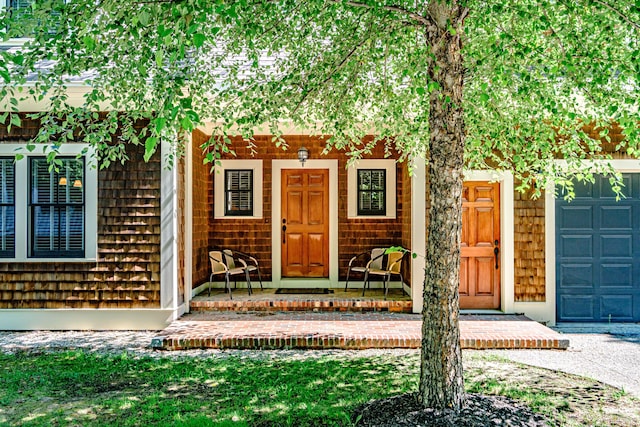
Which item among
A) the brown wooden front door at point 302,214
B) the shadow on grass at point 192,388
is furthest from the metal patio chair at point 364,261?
the shadow on grass at point 192,388

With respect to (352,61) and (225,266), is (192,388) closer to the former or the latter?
(352,61)

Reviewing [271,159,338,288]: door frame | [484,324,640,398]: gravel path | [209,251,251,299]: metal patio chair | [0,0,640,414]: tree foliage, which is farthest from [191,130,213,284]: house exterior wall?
[484,324,640,398]: gravel path

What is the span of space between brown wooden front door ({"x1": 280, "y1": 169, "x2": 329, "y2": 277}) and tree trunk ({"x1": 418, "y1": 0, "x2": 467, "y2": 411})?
17.5ft

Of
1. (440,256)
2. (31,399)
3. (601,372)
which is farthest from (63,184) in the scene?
(601,372)

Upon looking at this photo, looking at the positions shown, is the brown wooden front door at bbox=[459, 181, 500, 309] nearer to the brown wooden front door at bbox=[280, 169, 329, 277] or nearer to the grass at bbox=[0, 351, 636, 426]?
the grass at bbox=[0, 351, 636, 426]

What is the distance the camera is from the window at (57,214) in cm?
689

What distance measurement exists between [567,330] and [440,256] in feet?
13.9

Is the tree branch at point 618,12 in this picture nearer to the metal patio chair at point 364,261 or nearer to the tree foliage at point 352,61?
the tree foliage at point 352,61

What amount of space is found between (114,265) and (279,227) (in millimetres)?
2911

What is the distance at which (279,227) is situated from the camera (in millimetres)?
8891

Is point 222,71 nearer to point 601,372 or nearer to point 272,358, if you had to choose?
point 272,358

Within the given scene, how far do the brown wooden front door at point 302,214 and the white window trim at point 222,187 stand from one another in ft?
1.42

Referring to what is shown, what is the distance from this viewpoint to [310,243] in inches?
354

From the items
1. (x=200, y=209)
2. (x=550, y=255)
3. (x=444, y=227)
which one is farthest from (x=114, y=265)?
(x=550, y=255)
